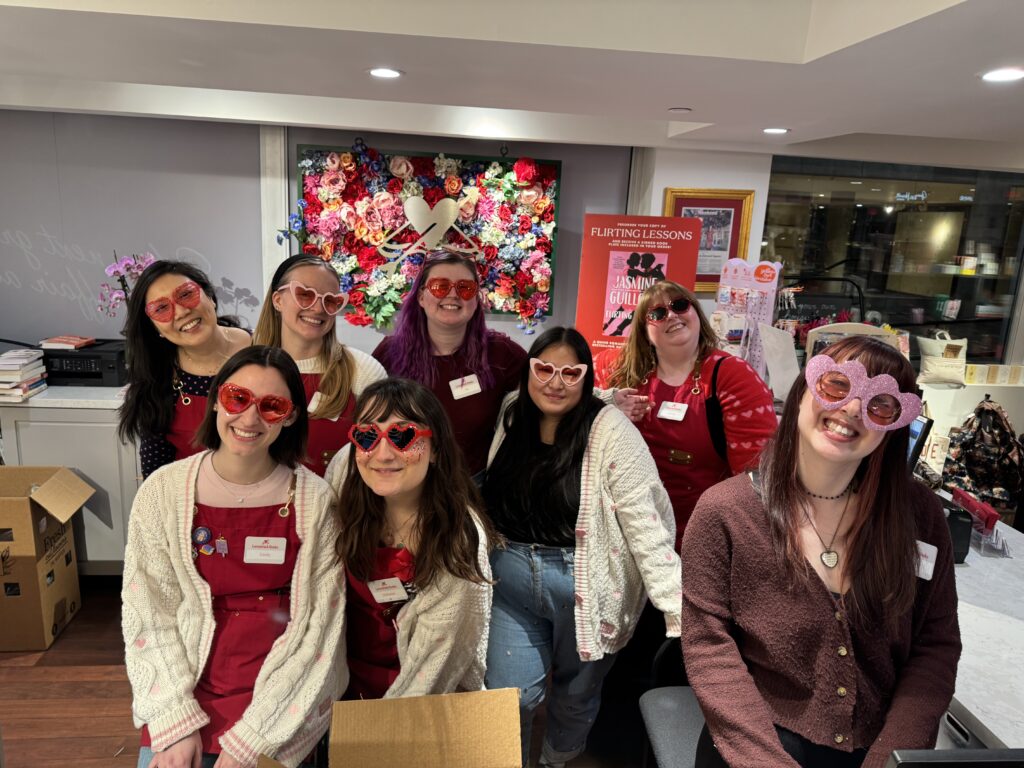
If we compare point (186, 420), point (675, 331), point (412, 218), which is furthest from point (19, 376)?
point (675, 331)

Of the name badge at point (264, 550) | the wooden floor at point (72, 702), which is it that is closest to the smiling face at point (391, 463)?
the name badge at point (264, 550)

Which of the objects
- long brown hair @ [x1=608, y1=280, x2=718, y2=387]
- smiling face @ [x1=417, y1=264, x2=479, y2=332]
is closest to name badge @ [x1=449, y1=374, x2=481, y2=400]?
smiling face @ [x1=417, y1=264, x2=479, y2=332]

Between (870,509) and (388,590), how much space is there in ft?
3.68

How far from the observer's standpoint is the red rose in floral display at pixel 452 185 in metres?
3.80

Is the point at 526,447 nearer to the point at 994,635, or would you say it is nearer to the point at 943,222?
the point at 994,635

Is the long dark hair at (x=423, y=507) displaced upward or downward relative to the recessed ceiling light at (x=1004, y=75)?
downward

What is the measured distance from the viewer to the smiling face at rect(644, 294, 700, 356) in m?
2.25

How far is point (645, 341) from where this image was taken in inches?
94.7

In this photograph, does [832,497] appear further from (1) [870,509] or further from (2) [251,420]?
(2) [251,420]

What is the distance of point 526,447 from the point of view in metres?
1.99

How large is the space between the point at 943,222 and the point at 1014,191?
1.77 feet

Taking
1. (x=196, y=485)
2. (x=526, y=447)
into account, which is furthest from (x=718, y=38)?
(x=196, y=485)

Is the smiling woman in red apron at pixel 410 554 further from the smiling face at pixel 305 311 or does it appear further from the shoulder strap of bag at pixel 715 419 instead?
the shoulder strap of bag at pixel 715 419

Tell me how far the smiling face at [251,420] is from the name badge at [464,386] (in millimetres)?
685
